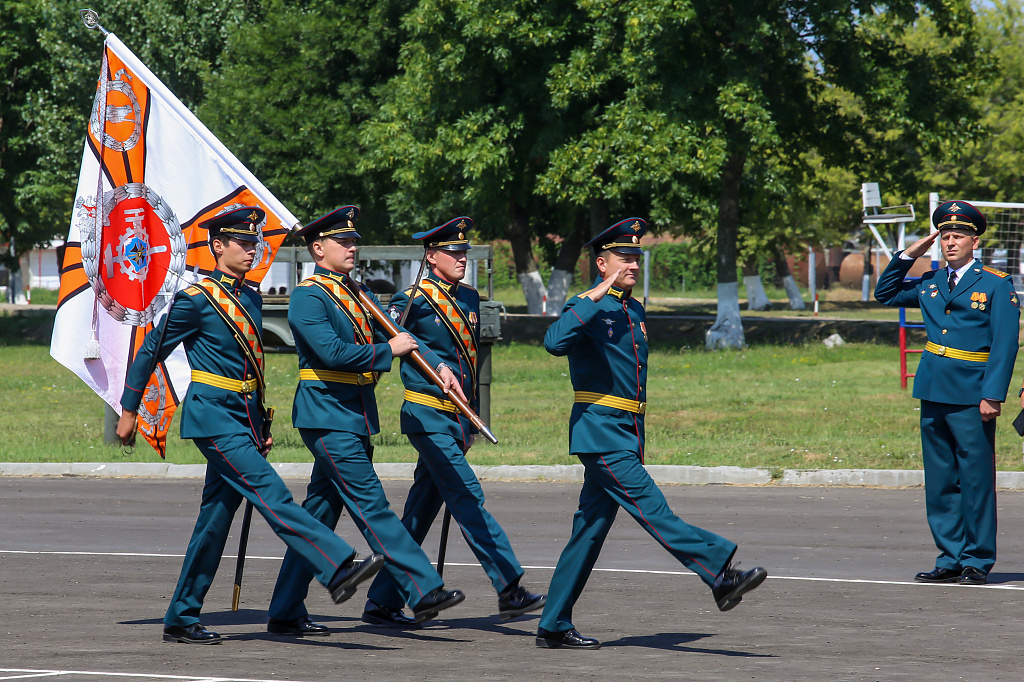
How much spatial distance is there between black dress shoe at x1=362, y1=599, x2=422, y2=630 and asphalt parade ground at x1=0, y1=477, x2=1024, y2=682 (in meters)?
0.09

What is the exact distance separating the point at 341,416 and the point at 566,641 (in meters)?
1.50

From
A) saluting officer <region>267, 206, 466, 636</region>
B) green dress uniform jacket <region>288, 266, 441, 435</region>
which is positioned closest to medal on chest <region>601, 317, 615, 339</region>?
saluting officer <region>267, 206, 466, 636</region>

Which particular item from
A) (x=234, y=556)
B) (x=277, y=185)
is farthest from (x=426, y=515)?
(x=277, y=185)

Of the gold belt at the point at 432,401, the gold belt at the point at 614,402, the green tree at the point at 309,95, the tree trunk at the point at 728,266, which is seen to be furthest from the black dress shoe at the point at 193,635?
the green tree at the point at 309,95

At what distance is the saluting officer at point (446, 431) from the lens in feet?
20.5

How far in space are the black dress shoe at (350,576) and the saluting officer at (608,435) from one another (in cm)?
87

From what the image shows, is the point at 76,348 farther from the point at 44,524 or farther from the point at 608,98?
the point at 608,98

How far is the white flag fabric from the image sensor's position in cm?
1041

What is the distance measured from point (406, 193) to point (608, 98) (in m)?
5.96

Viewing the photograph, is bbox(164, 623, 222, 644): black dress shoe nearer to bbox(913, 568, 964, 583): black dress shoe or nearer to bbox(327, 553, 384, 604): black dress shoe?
bbox(327, 553, 384, 604): black dress shoe

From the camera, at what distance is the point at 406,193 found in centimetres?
3178

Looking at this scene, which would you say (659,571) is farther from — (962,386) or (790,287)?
(790,287)

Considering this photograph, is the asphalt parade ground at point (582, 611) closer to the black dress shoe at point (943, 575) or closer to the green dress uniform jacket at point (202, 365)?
the black dress shoe at point (943, 575)

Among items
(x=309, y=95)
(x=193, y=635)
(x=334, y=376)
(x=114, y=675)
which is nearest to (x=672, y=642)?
(x=334, y=376)
